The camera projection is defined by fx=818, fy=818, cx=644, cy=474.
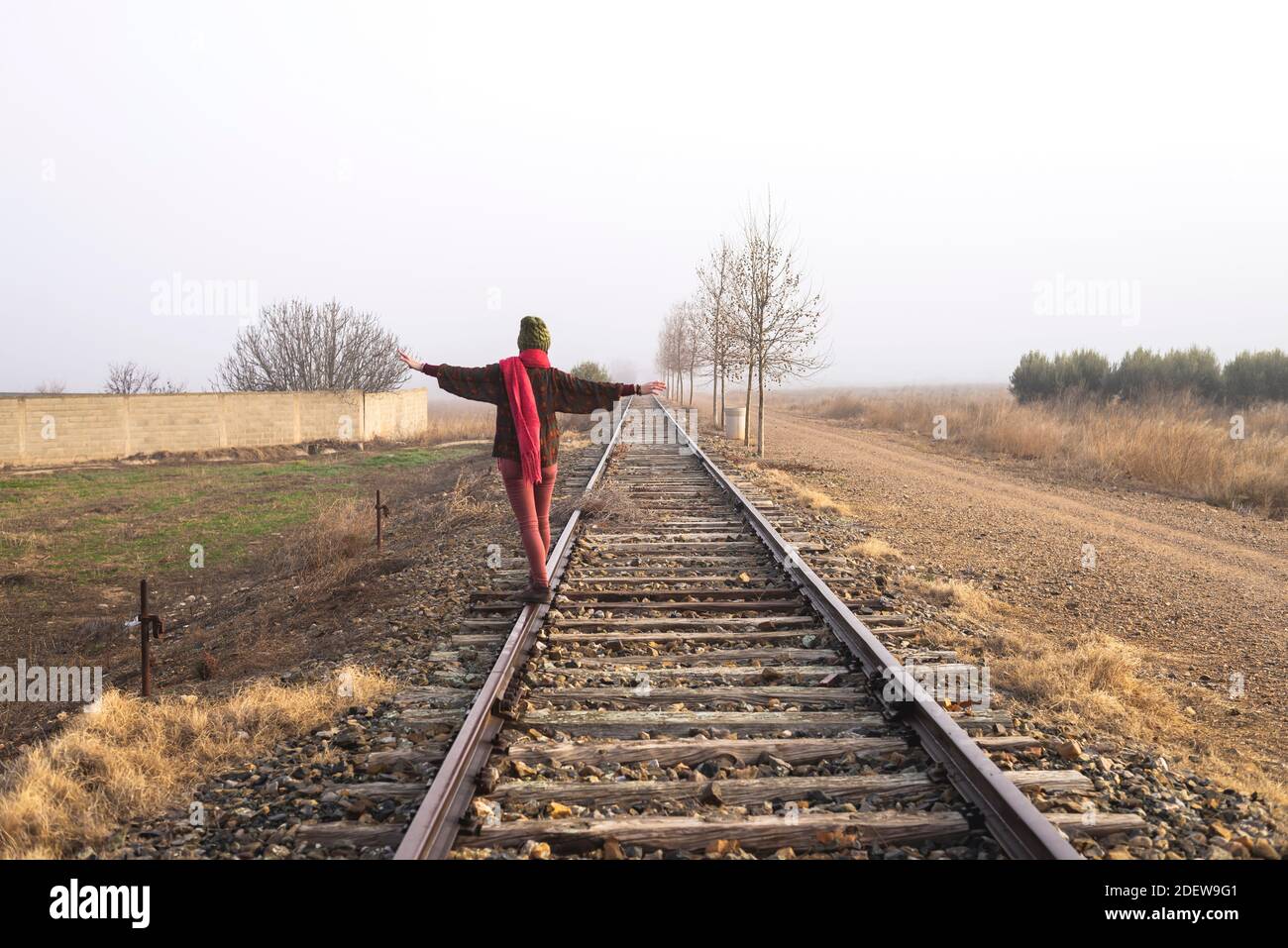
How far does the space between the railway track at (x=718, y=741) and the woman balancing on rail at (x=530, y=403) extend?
2.13ft

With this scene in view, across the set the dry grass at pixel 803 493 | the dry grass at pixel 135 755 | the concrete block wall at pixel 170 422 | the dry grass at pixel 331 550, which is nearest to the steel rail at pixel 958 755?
the dry grass at pixel 135 755

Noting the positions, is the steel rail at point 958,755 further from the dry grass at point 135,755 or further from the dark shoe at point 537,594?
the dry grass at point 135,755

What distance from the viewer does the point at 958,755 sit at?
3303 mm

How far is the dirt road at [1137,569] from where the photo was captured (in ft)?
17.7

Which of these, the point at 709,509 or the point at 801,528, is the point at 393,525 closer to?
the point at 709,509

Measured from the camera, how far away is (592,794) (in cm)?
319

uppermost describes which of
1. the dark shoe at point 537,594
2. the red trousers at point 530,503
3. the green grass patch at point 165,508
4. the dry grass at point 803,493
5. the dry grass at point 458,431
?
the dry grass at point 458,431

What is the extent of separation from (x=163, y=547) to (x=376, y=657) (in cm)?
943

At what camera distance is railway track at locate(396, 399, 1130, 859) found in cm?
288

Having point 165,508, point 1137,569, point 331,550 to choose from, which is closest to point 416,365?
point 331,550

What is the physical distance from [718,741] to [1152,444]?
16455mm

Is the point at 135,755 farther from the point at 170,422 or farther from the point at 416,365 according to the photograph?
the point at 170,422

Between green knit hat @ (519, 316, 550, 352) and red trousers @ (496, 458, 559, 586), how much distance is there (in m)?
0.80
